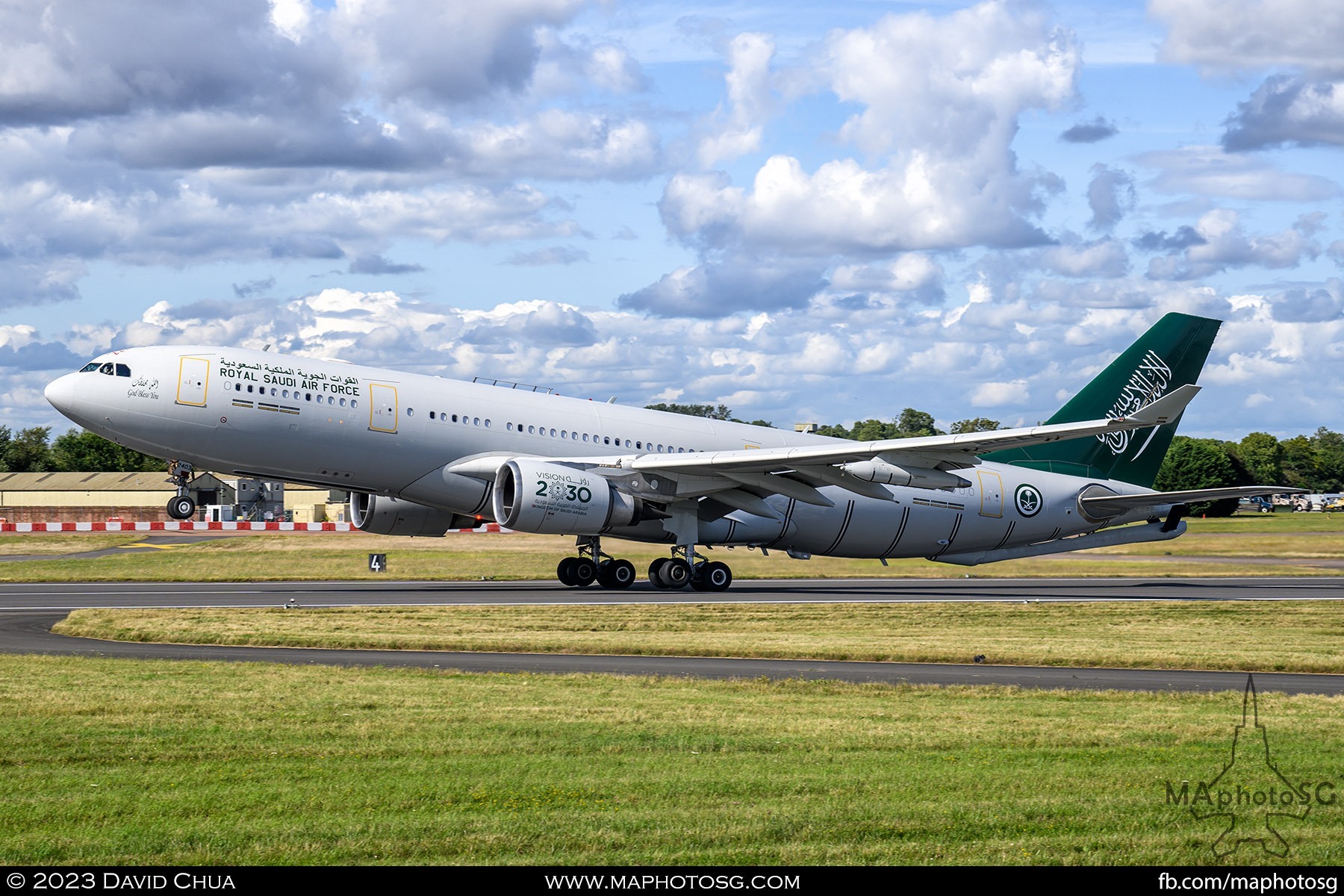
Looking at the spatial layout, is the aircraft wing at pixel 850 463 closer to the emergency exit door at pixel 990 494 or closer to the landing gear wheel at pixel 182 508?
the emergency exit door at pixel 990 494

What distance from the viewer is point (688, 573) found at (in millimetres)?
32938

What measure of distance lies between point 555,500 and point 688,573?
4710mm

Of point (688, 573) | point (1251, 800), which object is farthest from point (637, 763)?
point (688, 573)

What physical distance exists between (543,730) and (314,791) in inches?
117

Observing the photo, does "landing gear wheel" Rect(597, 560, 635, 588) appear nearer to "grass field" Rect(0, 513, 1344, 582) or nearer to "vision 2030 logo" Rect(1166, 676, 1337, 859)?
"grass field" Rect(0, 513, 1344, 582)

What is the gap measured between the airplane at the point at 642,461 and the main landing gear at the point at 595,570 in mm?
54

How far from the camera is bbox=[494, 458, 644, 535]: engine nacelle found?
2973cm

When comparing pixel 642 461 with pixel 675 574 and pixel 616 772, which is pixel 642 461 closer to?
pixel 675 574

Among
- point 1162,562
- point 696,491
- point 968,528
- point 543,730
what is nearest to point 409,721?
point 543,730

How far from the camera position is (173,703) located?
13.2m

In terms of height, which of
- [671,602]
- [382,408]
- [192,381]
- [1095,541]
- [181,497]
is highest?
[192,381]

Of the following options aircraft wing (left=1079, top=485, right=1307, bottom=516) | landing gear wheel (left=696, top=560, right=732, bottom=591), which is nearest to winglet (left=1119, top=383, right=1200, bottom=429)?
aircraft wing (left=1079, top=485, right=1307, bottom=516)

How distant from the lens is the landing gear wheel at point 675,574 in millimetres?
32781

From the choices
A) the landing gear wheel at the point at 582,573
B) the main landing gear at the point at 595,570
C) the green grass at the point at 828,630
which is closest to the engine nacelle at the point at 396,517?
the main landing gear at the point at 595,570
